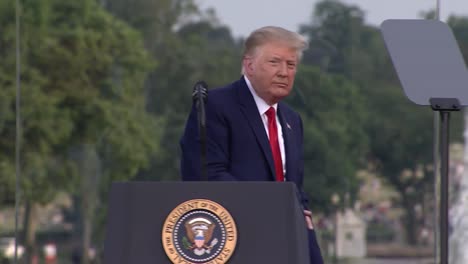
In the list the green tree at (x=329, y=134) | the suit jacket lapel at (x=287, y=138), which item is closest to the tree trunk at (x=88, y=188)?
the green tree at (x=329, y=134)

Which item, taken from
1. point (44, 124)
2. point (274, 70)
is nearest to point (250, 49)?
point (274, 70)

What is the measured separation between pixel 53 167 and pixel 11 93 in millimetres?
5640

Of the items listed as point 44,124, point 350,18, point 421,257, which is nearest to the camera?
point 350,18

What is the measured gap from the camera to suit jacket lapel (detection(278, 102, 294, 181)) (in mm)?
5332

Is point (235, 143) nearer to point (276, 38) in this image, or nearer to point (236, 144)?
point (236, 144)

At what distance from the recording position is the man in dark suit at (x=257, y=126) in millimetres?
5168

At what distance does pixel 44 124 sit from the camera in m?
32.5

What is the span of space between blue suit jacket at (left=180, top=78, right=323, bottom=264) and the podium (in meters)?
0.62

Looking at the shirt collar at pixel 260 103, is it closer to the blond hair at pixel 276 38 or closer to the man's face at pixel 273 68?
the man's face at pixel 273 68

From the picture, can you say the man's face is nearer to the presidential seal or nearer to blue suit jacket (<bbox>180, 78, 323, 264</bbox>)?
blue suit jacket (<bbox>180, 78, 323, 264</bbox>)

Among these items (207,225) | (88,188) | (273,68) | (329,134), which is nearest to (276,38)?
(273,68)

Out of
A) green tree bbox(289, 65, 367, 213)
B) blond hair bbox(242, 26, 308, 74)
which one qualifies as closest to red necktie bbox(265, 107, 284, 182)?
blond hair bbox(242, 26, 308, 74)

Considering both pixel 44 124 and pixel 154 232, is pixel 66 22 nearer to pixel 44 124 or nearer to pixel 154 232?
pixel 44 124

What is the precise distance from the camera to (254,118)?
5320mm
